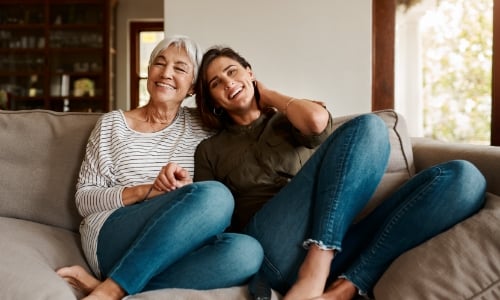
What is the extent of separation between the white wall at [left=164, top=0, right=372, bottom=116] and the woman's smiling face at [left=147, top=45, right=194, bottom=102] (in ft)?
5.31

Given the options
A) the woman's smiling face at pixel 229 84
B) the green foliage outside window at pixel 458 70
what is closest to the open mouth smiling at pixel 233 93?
the woman's smiling face at pixel 229 84

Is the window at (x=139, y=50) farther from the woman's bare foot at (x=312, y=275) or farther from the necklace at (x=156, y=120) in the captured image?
the woman's bare foot at (x=312, y=275)

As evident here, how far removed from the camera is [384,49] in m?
3.43

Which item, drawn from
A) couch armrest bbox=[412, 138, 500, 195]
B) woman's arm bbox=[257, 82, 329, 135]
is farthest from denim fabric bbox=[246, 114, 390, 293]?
couch armrest bbox=[412, 138, 500, 195]

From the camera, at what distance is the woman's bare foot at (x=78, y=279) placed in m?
1.32

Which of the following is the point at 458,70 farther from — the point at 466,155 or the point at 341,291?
the point at 341,291

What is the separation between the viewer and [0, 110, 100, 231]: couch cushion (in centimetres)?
169

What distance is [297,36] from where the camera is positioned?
336cm

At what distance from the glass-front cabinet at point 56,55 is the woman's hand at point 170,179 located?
484cm

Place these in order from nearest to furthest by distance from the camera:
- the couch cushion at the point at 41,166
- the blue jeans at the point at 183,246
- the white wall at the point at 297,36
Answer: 1. the blue jeans at the point at 183,246
2. the couch cushion at the point at 41,166
3. the white wall at the point at 297,36

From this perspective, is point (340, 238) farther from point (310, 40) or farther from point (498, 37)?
point (310, 40)

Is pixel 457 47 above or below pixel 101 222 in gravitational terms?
above

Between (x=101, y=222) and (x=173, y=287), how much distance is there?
0.28m

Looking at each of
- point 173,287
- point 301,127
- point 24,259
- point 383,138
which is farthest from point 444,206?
point 24,259
